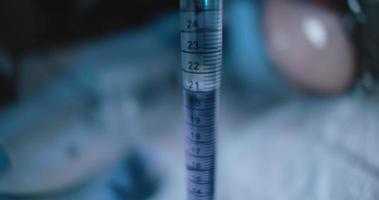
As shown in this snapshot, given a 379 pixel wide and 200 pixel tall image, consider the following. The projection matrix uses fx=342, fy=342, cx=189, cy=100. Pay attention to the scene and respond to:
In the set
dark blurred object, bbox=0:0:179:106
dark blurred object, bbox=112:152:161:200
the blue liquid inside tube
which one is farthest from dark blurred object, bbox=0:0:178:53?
the blue liquid inside tube

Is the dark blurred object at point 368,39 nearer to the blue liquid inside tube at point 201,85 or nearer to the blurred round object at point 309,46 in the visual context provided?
the blurred round object at point 309,46

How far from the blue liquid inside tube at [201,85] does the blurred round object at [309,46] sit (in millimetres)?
295

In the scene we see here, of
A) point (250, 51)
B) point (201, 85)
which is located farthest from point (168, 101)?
point (201, 85)

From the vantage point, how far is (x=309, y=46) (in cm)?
51

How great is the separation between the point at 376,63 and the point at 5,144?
0.49 meters

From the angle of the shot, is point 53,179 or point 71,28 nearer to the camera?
point 53,179

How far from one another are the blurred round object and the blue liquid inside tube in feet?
0.97

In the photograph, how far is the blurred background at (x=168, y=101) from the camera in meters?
0.37

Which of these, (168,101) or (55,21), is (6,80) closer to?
(55,21)

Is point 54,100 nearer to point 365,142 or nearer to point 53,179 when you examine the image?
point 53,179

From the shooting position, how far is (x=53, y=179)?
1.24ft

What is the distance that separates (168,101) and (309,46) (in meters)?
0.23

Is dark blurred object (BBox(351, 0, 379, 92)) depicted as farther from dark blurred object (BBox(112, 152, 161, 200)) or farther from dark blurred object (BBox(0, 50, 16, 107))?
dark blurred object (BBox(0, 50, 16, 107))

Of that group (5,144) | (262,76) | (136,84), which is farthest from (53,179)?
(262,76)
